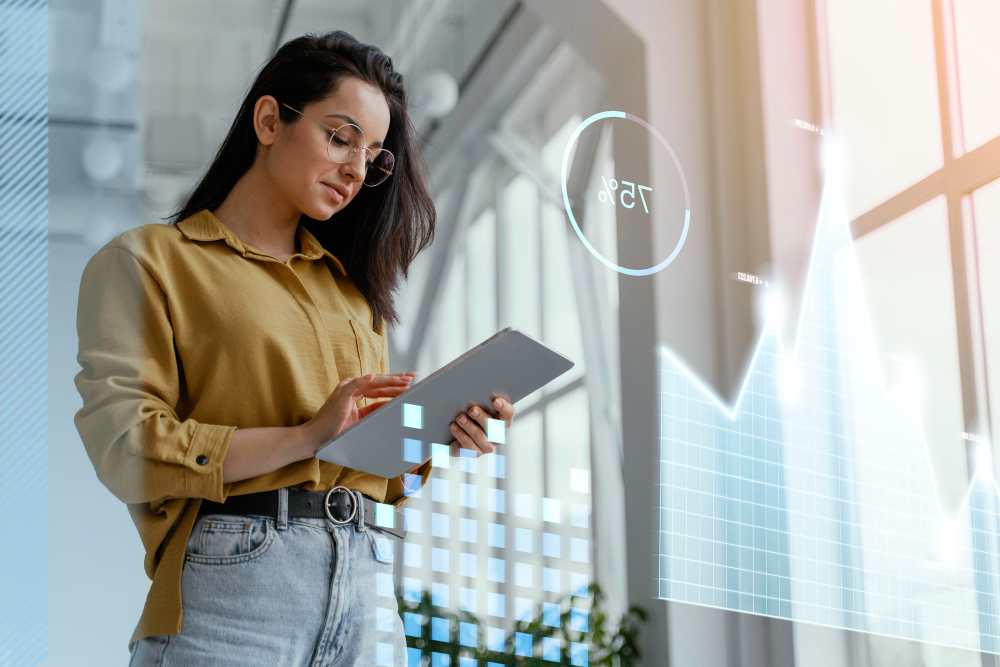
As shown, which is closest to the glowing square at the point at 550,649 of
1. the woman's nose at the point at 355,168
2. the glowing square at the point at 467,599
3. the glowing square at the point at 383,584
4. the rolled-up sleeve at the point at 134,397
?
the glowing square at the point at 467,599

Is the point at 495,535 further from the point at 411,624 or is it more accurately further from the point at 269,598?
the point at 269,598

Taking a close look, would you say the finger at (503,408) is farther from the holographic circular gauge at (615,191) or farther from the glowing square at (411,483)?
the holographic circular gauge at (615,191)

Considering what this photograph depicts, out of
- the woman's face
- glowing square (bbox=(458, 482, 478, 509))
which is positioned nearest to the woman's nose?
the woman's face

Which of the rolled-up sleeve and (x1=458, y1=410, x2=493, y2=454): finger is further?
(x1=458, y1=410, x2=493, y2=454): finger

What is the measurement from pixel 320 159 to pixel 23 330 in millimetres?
350

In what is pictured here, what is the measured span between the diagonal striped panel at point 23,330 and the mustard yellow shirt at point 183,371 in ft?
0.21

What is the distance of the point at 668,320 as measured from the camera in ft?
4.59

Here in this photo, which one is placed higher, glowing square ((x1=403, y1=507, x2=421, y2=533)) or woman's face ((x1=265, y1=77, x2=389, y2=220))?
woman's face ((x1=265, y1=77, x2=389, y2=220))

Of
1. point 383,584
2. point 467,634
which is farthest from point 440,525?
point 383,584

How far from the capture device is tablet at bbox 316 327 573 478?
33.9 inches

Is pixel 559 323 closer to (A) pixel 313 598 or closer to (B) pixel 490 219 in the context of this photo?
(B) pixel 490 219

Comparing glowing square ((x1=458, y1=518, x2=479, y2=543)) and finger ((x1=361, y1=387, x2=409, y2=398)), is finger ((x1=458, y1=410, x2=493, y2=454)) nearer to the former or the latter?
finger ((x1=361, y1=387, x2=409, y2=398))

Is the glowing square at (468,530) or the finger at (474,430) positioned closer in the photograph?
the finger at (474,430)

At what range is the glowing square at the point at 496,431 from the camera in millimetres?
991
